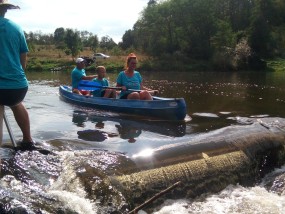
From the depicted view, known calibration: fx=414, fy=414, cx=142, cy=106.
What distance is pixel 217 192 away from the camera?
7.35 meters

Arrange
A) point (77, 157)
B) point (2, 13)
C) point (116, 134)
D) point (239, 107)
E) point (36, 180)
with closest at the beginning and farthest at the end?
point (2, 13) < point (36, 180) < point (77, 157) < point (116, 134) < point (239, 107)

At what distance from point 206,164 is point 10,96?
3.73 meters

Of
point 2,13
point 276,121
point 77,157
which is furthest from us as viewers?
point 276,121

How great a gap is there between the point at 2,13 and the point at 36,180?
239 cm

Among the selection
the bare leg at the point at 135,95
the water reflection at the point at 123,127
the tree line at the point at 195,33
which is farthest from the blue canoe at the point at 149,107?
the tree line at the point at 195,33

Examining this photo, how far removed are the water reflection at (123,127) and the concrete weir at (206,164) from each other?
1.61 metres

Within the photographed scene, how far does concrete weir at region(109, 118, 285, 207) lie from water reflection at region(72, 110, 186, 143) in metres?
1.61

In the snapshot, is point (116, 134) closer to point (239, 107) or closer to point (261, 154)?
point (261, 154)

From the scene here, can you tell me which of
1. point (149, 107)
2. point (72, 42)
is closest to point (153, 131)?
point (149, 107)

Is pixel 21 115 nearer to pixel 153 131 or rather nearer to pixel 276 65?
pixel 153 131

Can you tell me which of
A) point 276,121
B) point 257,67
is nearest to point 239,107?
point 276,121

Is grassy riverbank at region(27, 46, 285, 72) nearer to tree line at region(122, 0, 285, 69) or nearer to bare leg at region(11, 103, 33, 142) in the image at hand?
tree line at region(122, 0, 285, 69)

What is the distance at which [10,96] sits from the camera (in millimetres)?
5570

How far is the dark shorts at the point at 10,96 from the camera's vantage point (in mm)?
5484
